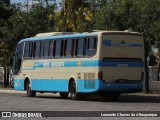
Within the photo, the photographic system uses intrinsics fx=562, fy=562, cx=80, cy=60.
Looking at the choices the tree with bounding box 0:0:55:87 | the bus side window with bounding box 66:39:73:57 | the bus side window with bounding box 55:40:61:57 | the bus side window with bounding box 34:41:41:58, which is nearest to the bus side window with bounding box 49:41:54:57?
the bus side window with bounding box 55:40:61:57

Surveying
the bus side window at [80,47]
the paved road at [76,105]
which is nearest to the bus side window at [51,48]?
the bus side window at [80,47]

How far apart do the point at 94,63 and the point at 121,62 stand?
4.21ft

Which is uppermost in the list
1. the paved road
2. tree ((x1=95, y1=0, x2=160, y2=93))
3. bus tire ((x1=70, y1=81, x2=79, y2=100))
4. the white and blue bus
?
tree ((x1=95, y1=0, x2=160, y2=93))

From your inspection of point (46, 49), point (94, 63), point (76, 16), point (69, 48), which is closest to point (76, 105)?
point (94, 63)

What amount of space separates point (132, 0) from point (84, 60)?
22.5 ft

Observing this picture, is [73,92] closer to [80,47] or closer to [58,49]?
[80,47]

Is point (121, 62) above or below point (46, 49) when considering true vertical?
below

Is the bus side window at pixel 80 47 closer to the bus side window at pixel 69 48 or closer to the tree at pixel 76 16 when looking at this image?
the bus side window at pixel 69 48

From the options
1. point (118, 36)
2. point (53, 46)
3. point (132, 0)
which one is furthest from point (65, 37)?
point (132, 0)

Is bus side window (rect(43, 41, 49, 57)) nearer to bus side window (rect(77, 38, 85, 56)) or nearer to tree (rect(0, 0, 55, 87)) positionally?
bus side window (rect(77, 38, 85, 56))

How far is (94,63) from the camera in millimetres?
26406

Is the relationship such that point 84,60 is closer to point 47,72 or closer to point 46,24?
point 47,72

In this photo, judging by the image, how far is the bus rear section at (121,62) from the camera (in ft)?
86.2

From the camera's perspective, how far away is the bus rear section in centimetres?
2628
